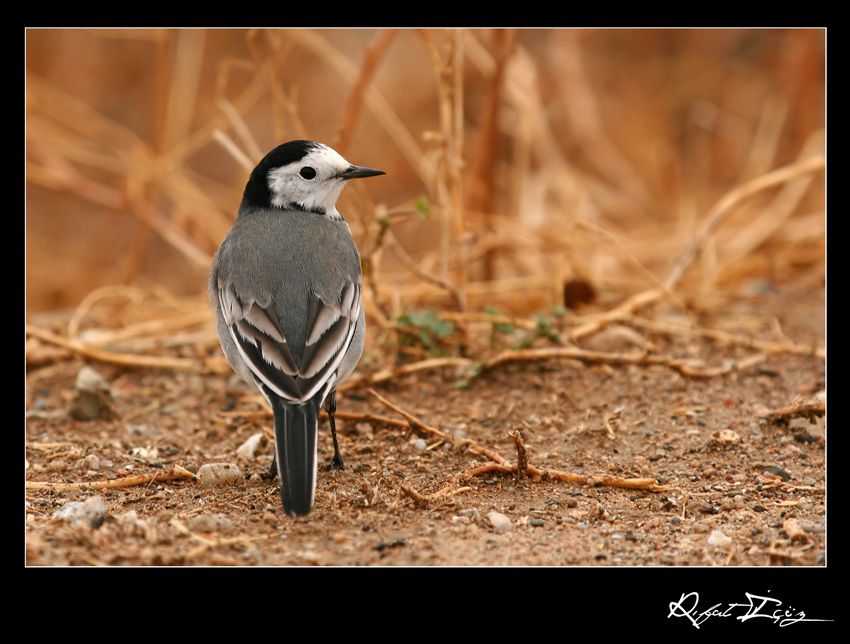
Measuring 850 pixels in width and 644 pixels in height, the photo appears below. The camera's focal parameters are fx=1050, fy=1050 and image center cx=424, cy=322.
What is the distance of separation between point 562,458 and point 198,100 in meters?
6.72

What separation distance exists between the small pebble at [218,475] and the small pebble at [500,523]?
3.45 feet

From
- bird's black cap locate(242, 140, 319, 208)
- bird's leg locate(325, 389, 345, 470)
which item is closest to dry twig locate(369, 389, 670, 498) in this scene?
bird's leg locate(325, 389, 345, 470)

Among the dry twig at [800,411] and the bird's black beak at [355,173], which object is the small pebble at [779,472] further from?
the bird's black beak at [355,173]

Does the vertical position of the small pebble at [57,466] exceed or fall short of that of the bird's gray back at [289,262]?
it falls short

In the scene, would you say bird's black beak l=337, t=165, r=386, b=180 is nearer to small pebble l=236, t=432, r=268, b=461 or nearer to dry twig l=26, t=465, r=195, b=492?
small pebble l=236, t=432, r=268, b=461

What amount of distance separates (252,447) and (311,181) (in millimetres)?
1193

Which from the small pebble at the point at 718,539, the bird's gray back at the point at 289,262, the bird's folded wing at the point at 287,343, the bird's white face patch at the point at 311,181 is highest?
the bird's white face patch at the point at 311,181

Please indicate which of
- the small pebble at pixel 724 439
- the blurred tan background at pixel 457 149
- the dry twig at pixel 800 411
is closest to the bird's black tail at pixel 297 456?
the blurred tan background at pixel 457 149

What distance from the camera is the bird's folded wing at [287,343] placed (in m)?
3.69

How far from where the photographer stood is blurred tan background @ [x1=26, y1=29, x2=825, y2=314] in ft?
19.3

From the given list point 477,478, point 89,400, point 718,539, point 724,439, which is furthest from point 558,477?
point 89,400

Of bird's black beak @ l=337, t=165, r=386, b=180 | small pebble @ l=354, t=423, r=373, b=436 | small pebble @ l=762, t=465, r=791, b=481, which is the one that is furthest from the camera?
small pebble @ l=354, t=423, r=373, b=436

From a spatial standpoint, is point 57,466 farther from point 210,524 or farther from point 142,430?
point 210,524

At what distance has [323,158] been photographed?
456cm
